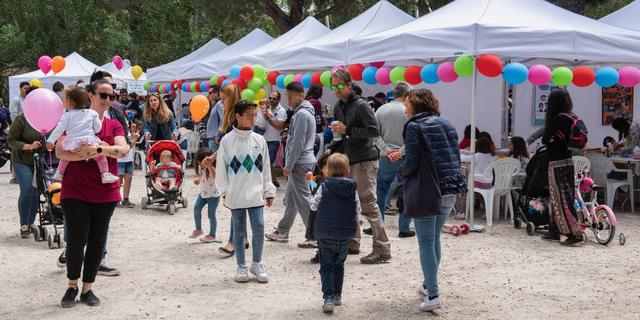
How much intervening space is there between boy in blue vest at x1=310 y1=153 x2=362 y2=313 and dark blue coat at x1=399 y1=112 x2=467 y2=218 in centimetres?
42

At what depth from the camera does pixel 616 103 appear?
12.3 m

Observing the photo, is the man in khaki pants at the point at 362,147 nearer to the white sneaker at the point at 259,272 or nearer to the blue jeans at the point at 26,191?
the white sneaker at the point at 259,272

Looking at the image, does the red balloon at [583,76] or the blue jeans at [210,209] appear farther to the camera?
the red balloon at [583,76]

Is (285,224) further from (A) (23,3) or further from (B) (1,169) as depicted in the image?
(A) (23,3)

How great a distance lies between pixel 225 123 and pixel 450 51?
10.5ft

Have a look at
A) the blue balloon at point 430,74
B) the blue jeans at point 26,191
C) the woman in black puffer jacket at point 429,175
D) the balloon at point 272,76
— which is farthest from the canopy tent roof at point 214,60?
the woman in black puffer jacket at point 429,175

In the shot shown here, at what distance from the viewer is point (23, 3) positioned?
3688 centimetres

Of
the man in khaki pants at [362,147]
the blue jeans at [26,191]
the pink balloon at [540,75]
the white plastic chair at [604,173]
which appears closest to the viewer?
the man in khaki pants at [362,147]

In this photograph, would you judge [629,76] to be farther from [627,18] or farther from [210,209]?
[210,209]

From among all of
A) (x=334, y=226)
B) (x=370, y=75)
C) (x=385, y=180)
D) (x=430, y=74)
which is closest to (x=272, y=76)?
(x=370, y=75)

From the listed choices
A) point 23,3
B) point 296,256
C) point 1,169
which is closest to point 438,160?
point 296,256

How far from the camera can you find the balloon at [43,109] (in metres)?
5.54

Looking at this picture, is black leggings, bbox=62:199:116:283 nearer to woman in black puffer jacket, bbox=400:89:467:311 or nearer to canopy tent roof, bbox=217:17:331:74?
woman in black puffer jacket, bbox=400:89:467:311

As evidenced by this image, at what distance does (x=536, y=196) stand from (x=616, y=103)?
16.3 ft
